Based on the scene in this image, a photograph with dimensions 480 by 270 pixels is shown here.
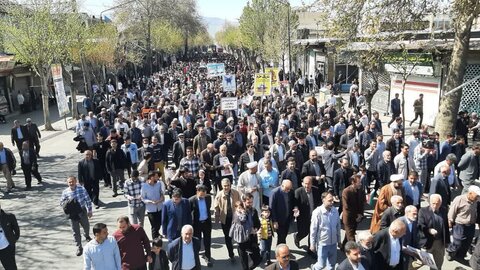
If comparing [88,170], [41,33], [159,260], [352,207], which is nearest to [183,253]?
[159,260]

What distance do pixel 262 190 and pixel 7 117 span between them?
24.0 meters

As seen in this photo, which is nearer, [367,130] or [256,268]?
[256,268]

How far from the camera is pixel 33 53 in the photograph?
67.5 feet

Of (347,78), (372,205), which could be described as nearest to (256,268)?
(372,205)

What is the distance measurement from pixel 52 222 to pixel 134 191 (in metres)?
2.99

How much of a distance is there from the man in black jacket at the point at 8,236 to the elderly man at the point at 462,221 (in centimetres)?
711

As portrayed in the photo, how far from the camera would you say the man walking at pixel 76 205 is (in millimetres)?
7926

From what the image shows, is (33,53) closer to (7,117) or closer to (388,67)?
(7,117)

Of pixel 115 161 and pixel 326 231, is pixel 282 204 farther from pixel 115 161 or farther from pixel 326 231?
pixel 115 161

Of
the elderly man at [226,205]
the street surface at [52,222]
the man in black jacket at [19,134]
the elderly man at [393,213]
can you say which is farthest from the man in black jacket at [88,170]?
the elderly man at [393,213]

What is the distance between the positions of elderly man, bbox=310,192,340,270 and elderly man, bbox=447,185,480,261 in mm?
2144

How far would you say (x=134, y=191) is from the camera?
26.9ft

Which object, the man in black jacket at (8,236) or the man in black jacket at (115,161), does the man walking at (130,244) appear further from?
the man in black jacket at (115,161)

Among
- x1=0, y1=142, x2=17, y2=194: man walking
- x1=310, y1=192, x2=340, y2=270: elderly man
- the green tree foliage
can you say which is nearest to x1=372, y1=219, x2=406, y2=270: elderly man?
x1=310, y1=192, x2=340, y2=270: elderly man
